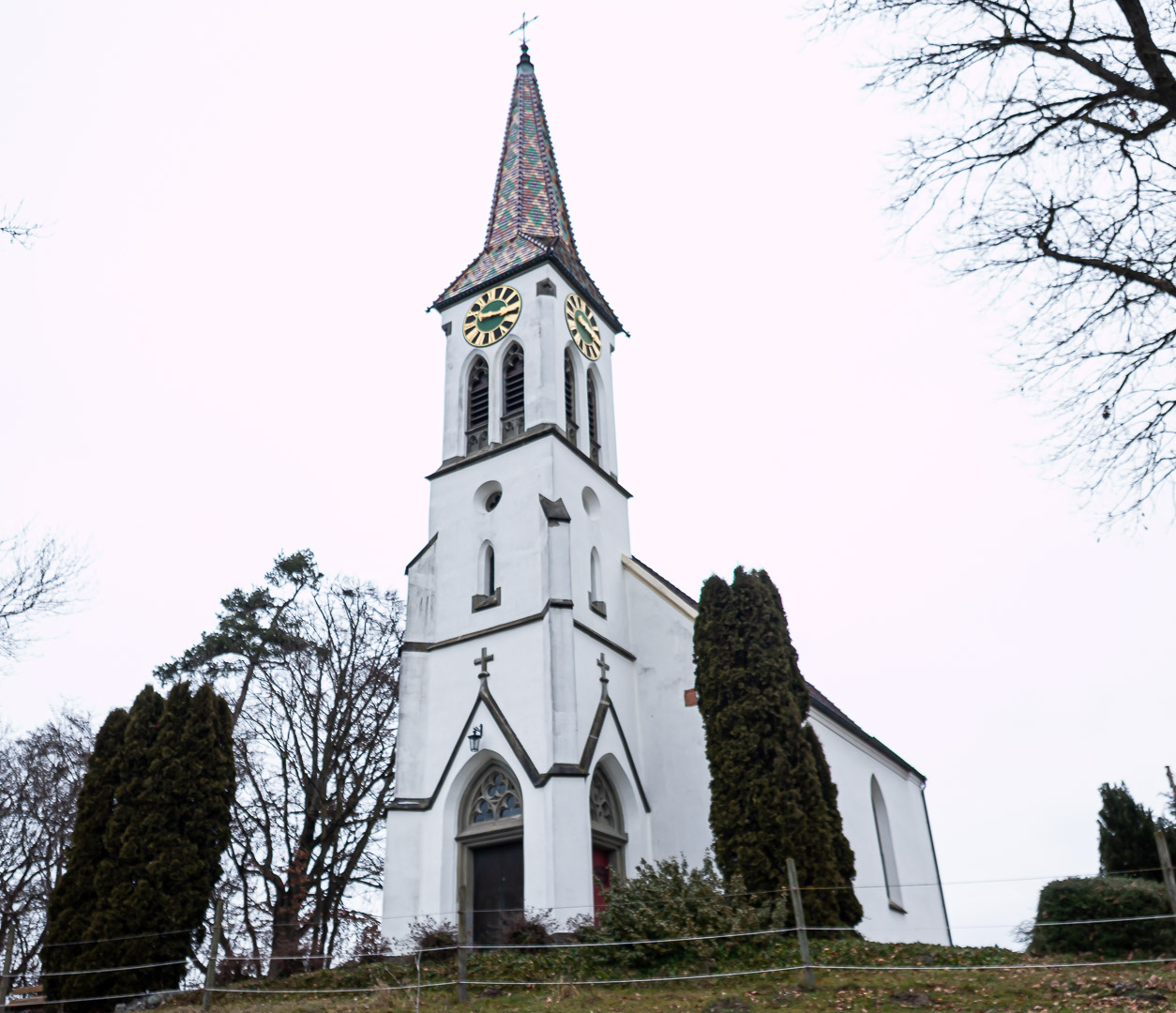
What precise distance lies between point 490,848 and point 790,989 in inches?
324

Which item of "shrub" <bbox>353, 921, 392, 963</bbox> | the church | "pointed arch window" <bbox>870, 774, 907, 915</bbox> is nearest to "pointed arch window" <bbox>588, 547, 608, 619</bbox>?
the church

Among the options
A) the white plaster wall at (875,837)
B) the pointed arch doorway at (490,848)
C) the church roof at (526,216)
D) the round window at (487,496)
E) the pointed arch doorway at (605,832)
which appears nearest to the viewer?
the pointed arch doorway at (490,848)

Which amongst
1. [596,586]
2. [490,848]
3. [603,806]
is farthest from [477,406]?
[490,848]

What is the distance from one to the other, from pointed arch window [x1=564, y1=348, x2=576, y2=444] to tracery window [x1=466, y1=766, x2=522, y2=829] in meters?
7.81

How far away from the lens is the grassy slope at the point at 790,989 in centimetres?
1062

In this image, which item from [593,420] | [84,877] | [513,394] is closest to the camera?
[84,877]

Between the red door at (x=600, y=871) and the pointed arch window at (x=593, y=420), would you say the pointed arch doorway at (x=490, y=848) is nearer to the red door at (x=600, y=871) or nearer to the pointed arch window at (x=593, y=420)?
the red door at (x=600, y=871)

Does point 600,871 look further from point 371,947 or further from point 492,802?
point 371,947

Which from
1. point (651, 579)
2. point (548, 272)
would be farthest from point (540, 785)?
point (548, 272)

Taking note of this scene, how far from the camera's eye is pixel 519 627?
20.1 meters

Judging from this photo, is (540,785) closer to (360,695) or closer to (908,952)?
(908,952)

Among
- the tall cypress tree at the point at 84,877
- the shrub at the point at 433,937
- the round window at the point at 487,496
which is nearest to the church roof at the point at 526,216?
the round window at the point at 487,496

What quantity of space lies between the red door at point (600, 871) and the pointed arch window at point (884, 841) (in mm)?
8678

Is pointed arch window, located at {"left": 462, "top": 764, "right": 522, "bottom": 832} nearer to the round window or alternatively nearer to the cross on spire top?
the cross on spire top
